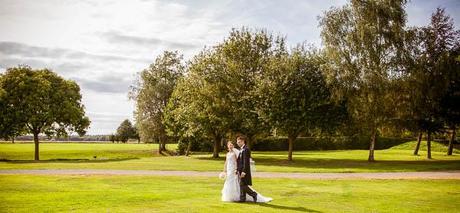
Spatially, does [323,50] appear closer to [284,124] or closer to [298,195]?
[284,124]

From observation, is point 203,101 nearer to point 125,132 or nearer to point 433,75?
point 433,75

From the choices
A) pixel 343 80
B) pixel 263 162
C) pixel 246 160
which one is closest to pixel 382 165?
pixel 343 80

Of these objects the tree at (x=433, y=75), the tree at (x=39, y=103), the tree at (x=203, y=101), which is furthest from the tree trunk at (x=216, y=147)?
the tree at (x=433, y=75)

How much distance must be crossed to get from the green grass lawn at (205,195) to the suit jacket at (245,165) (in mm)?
1207

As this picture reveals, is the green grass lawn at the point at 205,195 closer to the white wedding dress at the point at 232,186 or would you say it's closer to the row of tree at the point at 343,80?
the white wedding dress at the point at 232,186

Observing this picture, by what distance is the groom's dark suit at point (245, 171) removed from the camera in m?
18.5

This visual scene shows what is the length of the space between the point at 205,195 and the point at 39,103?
43.7m

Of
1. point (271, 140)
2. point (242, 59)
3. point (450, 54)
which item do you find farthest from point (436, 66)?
point (271, 140)

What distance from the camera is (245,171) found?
1875cm

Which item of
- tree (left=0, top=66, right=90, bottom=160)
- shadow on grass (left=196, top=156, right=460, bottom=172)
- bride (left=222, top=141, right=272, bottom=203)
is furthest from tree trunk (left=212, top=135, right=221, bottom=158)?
bride (left=222, top=141, right=272, bottom=203)

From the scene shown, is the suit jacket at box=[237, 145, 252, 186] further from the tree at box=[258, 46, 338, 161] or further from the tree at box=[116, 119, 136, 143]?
the tree at box=[116, 119, 136, 143]

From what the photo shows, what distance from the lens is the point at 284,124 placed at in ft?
154

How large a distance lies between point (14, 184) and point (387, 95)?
3527 centimetres

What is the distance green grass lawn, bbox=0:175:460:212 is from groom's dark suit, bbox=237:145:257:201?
0.80 meters
